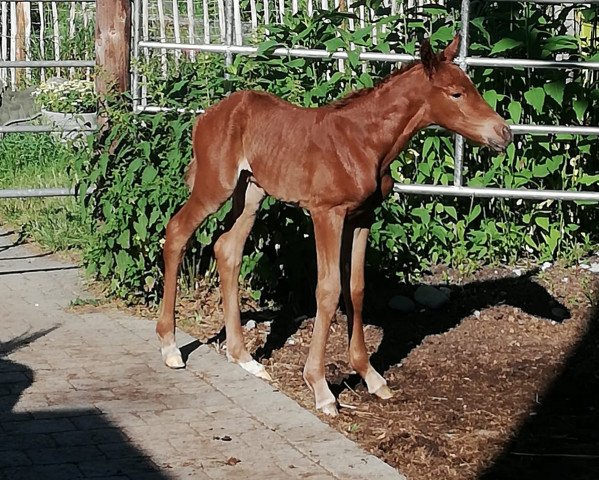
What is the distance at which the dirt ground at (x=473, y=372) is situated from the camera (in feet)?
17.7

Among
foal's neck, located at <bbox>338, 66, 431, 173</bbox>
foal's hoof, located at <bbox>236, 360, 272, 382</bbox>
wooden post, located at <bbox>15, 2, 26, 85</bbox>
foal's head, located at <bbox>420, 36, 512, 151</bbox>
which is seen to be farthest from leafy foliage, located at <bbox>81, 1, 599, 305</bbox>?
wooden post, located at <bbox>15, 2, 26, 85</bbox>

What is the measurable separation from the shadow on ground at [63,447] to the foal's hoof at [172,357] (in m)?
0.80

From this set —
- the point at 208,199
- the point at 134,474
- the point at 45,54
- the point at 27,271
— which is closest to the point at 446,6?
the point at 208,199

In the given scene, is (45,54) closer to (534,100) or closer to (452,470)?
(534,100)

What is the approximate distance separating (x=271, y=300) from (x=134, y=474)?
118 inches

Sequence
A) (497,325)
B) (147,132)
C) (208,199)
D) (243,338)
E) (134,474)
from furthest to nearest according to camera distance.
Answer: (147,132)
(497,325)
(243,338)
(208,199)
(134,474)

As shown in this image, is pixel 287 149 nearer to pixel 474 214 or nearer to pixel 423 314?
pixel 423 314

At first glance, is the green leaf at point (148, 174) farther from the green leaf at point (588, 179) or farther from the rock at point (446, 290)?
the green leaf at point (588, 179)

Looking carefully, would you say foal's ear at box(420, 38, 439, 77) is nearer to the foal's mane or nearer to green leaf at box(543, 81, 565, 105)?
the foal's mane

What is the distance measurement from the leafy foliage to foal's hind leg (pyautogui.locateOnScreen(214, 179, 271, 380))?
0.65 m

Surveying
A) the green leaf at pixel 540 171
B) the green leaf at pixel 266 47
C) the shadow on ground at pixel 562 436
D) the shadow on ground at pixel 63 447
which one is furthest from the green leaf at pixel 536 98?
the shadow on ground at pixel 63 447

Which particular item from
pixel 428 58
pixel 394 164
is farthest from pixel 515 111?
pixel 428 58

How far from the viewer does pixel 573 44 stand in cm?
826

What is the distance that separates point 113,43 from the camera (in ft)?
27.6
